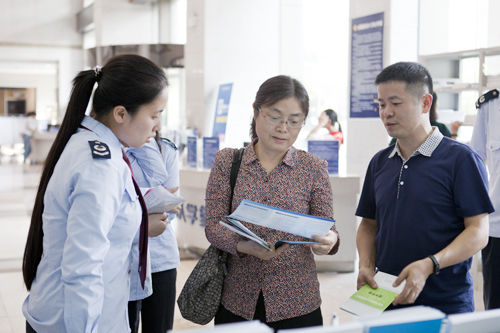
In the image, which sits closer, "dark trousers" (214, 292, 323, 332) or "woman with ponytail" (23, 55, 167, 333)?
"woman with ponytail" (23, 55, 167, 333)

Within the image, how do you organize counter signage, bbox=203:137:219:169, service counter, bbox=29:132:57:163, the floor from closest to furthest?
the floor
counter signage, bbox=203:137:219:169
service counter, bbox=29:132:57:163

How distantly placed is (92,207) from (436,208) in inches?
43.3

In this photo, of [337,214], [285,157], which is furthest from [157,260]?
[337,214]

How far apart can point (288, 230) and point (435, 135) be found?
2.05 ft

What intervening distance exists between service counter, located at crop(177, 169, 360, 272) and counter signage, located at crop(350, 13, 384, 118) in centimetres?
90

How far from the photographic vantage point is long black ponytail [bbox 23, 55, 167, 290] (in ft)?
5.36

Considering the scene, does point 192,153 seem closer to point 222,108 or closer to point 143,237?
point 222,108

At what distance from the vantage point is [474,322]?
1.01m

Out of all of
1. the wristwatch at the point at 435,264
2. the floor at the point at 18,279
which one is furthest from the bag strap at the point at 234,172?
the floor at the point at 18,279

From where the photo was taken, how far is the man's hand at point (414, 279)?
1.69 metres

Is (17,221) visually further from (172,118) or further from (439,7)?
(439,7)

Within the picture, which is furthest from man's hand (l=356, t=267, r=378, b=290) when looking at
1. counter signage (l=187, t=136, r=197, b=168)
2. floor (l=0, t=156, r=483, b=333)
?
counter signage (l=187, t=136, r=197, b=168)

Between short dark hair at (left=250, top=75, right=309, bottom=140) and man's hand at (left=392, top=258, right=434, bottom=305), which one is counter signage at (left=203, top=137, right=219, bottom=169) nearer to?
short dark hair at (left=250, top=75, right=309, bottom=140)

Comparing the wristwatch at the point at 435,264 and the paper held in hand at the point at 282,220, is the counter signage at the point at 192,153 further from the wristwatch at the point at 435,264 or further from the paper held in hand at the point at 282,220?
the wristwatch at the point at 435,264
